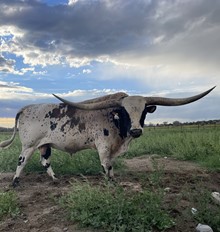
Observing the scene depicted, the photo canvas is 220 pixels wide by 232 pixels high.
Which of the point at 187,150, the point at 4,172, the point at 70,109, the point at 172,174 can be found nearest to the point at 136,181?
the point at 172,174

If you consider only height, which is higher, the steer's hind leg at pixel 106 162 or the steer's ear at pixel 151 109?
the steer's ear at pixel 151 109

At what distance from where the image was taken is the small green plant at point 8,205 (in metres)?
6.61

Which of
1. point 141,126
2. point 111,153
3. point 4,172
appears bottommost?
point 4,172

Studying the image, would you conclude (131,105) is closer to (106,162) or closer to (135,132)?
(135,132)

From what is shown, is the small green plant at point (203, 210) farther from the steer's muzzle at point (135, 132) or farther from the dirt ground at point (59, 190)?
the steer's muzzle at point (135, 132)

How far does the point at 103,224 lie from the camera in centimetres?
554

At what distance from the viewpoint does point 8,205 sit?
22.1ft

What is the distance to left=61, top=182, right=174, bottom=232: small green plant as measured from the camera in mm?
5531

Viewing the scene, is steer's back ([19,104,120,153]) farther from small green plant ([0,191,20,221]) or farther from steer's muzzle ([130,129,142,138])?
small green plant ([0,191,20,221])

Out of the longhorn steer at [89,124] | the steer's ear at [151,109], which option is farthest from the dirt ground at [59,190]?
the steer's ear at [151,109]

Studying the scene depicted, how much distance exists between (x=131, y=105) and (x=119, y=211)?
271 cm

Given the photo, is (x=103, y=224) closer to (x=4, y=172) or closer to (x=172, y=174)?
(x=172, y=174)

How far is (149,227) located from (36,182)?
399 centimetres

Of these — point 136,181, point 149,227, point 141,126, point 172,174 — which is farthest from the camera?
point 172,174
